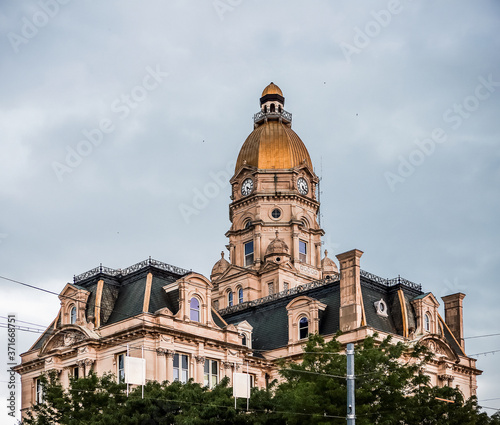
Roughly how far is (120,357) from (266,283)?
3117 centimetres

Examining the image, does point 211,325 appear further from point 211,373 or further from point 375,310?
point 375,310

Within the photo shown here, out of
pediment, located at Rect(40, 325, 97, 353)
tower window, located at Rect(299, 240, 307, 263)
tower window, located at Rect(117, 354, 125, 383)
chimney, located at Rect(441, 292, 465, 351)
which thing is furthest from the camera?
tower window, located at Rect(299, 240, 307, 263)

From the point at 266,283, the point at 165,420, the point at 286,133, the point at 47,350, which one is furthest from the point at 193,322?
the point at 286,133

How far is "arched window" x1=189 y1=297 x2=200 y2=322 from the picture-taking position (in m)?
62.8

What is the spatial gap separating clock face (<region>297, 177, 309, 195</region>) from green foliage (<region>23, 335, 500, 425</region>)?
45373 mm

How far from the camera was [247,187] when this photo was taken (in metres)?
96.1

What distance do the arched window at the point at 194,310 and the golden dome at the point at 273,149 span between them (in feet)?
115

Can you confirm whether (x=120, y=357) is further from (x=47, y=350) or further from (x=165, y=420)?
(x=165, y=420)

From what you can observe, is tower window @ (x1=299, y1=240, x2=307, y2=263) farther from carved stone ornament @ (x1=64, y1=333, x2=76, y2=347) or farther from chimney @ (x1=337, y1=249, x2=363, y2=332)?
carved stone ornament @ (x1=64, y1=333, x2=76, y2=347)

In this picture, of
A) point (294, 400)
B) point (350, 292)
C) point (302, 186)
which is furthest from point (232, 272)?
point (294, 400)

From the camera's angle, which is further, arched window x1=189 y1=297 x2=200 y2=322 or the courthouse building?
arched window x1=189 y1=297 x2=200 y2=322

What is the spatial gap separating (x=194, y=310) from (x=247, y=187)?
34680 mm

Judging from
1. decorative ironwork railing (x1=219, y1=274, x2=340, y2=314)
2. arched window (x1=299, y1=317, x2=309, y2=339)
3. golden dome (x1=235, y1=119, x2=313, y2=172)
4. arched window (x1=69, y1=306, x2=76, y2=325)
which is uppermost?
golden dome (x1=235, y1=119, x2=313, y2=172)

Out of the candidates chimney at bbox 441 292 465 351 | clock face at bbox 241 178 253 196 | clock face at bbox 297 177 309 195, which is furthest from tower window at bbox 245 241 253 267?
chimney at bbox 441 292 465 351
